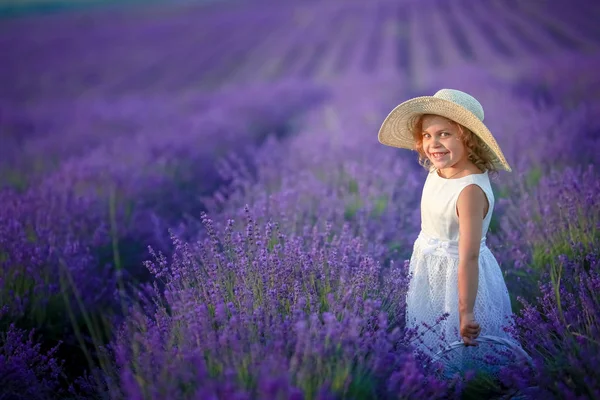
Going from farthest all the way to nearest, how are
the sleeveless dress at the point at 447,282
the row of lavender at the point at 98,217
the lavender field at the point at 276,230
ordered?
the row of lavender at the point at 98,217 < the sleeveless dress at the point at 447,282 < the lavender field at the point at 276,230

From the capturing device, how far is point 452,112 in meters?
1.93

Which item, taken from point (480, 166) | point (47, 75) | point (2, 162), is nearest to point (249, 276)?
point (480, 166)

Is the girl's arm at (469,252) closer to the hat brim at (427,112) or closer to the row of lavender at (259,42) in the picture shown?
the hat brim at (427,112)

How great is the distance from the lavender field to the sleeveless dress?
0.30 ft

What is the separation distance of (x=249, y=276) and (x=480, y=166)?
0.92 meters

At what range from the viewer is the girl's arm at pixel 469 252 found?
71.9 inches

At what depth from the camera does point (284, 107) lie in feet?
26.2

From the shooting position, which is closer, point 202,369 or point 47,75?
point 202,369

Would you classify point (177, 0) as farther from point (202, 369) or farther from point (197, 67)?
point (202, 369)

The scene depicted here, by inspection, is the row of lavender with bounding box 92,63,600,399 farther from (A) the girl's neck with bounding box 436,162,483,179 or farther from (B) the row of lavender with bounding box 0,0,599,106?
(B) the row of lavender with bounding box 0,0,599,106

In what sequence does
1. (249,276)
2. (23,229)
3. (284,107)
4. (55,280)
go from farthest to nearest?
1. (284,107)
2. (23,229)
3. (55,280)
4. (249,276)

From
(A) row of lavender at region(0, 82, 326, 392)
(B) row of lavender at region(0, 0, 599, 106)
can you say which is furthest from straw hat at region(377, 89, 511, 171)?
(B) row of lavender at region(0, 0, 599, 106)

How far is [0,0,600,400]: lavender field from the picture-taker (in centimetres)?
158

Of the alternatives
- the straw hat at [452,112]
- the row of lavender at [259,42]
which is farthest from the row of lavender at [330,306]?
the row of lavender at [259,42]
